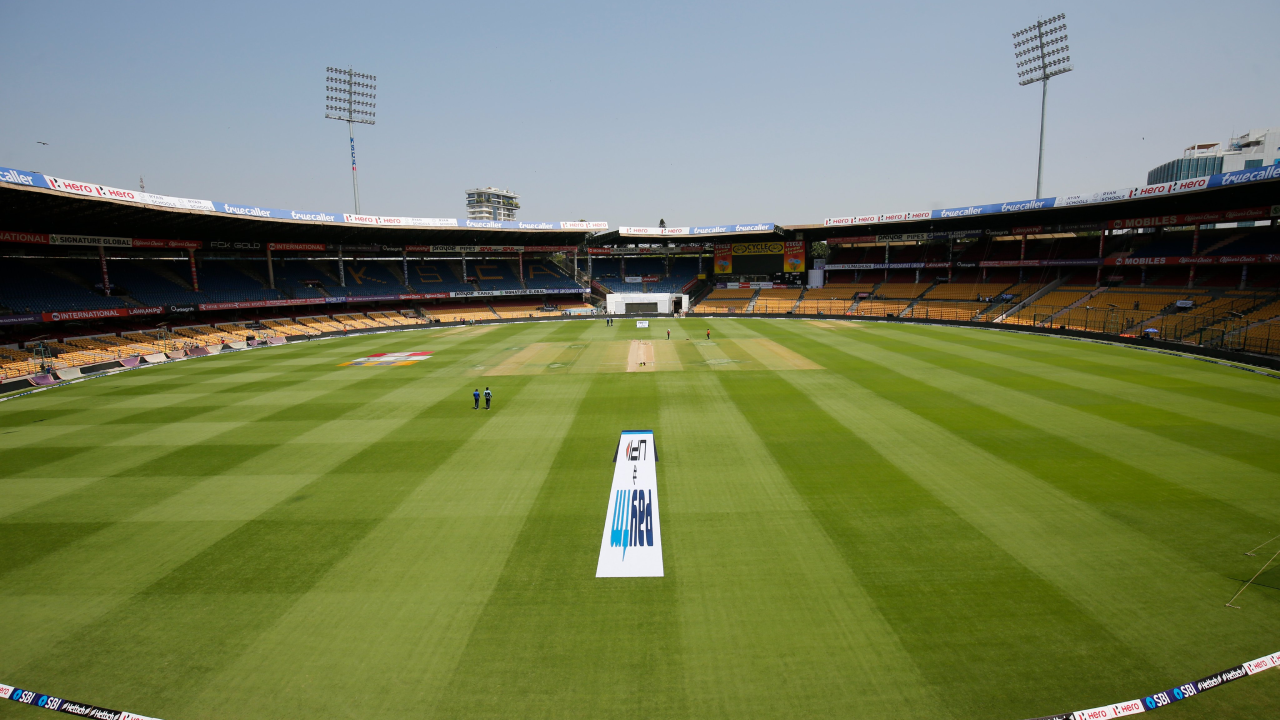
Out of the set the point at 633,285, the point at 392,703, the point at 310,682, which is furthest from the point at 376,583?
the point at 633,285

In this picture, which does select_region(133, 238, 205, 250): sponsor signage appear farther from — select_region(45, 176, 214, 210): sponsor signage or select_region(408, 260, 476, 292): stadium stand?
select_region(408, 260, 476, 292): stadium stand

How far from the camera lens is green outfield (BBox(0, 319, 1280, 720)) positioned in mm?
7789

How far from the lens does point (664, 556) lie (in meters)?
11.2

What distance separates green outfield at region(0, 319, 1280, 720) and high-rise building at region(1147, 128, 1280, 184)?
433 feet

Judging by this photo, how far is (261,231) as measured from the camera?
51.2 m

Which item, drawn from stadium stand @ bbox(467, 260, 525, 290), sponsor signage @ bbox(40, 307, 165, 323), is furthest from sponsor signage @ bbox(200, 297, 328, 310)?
stadium stand @ bbox(467, 260, 525, 290)

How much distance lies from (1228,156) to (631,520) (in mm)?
171983

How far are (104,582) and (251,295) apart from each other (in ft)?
167

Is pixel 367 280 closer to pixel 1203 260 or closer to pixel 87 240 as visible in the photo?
pixel 87 240

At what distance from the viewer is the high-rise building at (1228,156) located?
4122 inches

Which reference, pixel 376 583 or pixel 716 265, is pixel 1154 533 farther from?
pixel 716 265

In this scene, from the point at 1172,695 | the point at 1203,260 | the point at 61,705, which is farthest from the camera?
the point at 1203,260

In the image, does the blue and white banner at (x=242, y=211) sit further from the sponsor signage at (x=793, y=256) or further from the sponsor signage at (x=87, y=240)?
the sponsor signage at (x=793, y=256)

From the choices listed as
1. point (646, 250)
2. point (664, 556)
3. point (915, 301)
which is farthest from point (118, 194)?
point (915, 301)
